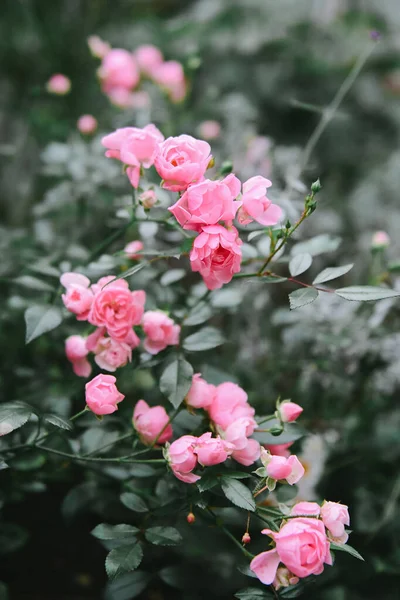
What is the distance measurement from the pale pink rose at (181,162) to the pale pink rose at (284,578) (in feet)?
1.51

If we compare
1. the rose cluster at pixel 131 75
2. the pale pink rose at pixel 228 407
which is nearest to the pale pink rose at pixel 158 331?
the pale pink rose at pixel 228 407

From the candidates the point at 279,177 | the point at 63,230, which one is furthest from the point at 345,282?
the point at 63,230

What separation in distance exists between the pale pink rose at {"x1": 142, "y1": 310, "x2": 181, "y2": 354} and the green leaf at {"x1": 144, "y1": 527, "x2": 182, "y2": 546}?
0.77ft

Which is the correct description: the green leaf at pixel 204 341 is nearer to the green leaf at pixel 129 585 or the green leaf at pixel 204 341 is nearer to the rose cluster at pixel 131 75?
the green leaf at pixel 129 585

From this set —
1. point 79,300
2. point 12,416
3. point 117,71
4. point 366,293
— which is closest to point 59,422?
point 12,416

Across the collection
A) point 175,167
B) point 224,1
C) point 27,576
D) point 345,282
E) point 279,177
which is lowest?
point 27,576

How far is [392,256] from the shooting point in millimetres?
1618

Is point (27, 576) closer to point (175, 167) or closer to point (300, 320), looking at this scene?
point (300, 320)

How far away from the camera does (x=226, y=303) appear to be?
946 millimetres

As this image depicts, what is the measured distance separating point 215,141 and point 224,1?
3.91 ft

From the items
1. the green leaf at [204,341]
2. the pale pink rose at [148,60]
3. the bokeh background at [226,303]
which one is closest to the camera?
the green leaf at [204,341]

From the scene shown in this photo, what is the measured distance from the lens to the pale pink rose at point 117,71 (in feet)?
4.75

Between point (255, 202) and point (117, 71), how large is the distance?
3.05ft

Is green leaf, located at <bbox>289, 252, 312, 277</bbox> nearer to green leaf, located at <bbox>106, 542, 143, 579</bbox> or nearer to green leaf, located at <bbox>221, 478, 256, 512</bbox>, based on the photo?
green leaf, located at <bbox>221, 478, 256, 512</bbox>
